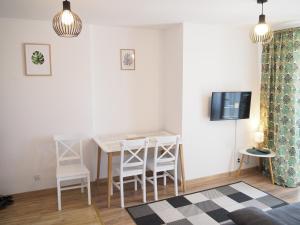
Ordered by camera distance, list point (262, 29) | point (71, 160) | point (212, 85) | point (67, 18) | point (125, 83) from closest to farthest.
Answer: point (67, 18)
point (262, 29)
point (71, 160)
point (212, 85)
point (125, 83)

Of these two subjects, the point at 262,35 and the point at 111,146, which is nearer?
the point at 262,35

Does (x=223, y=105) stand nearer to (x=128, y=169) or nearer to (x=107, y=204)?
(x=128, y=169)

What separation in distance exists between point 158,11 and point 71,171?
7.71 ft

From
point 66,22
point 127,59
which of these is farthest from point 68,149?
point 66,22

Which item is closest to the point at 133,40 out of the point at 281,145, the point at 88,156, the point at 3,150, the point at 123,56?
the point at 123,56

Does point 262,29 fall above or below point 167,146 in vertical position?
above

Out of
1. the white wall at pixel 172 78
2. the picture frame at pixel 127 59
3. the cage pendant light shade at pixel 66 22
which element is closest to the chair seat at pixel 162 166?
the white wall at pixel 172 78

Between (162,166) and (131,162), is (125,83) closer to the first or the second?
(131,162)

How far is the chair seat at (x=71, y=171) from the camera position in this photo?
3270mm

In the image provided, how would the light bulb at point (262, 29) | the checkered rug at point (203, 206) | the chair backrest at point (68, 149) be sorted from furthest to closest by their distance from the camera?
the chair backrest at point (68, 149) → the checkered rug at point (203, 206) → the light bulb at point (262, 29)

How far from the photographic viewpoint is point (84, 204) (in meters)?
3.44

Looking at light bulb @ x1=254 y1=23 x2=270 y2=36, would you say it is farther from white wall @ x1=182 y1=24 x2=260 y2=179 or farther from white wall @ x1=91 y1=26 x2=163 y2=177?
white wall @ x1=91 y1=26 x2=163 y2=177

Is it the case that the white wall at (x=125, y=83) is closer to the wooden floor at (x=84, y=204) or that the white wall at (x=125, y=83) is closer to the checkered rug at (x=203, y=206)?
the wooden floor at (x=84, y=204)

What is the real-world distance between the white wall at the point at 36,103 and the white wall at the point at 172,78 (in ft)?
4.25
